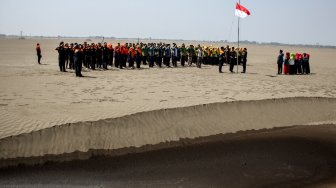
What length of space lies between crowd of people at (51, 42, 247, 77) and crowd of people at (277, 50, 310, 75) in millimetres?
2277

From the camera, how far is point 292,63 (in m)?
24.3

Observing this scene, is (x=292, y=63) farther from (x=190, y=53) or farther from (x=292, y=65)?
(x=190, y=53)

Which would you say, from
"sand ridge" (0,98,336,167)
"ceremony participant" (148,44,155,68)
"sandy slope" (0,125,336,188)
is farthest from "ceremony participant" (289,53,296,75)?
"sandy slope" (0,125,336,188)

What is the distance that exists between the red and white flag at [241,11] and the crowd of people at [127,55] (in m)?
2.33

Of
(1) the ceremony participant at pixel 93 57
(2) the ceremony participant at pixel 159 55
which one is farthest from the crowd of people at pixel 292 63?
(1) the ceremony participant at pixel 93 57

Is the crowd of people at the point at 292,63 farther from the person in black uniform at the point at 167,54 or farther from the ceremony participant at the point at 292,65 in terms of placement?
the person in black uniform at the point at 167,54

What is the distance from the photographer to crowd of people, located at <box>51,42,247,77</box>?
21062mm

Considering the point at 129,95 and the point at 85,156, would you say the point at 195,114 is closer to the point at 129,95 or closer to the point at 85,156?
the point at 129,95

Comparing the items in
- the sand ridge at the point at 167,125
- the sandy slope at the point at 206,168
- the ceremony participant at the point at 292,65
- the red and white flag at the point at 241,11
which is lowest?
the sandy slope at the point at 206,168

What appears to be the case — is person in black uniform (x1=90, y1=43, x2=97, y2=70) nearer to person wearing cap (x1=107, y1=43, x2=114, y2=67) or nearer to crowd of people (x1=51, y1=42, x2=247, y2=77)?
crowd of people (x1=51, y1=42, x2=247, y2=77)

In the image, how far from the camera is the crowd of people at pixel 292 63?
24094mm

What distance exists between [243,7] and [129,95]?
11.4m

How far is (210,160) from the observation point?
28.9 feet

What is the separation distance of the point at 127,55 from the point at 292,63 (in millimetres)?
10344
